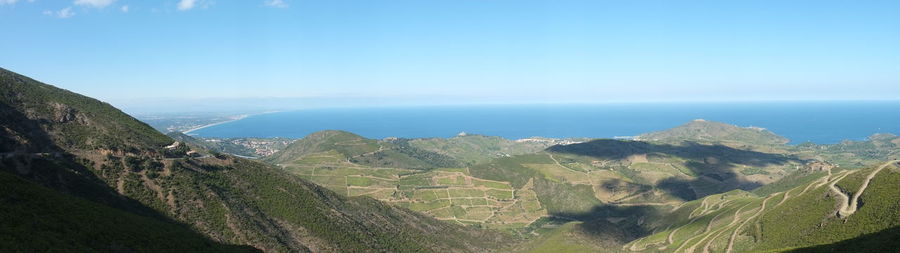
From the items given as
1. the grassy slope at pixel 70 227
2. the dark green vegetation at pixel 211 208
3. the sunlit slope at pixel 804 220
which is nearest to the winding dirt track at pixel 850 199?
the sunlit slope at pixel 804 220

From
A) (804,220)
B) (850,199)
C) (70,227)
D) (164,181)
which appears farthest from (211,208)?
(850,199)

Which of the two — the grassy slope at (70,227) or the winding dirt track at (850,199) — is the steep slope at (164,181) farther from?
the winding dirt track at (850,199)

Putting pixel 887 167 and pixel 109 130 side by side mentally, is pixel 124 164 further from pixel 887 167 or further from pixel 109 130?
pixel 887 167

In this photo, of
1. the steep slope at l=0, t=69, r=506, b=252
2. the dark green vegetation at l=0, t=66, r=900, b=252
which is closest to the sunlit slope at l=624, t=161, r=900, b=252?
the dark green vegetation at l=0, t=66, r=900, b=252

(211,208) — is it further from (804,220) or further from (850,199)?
(850,199)

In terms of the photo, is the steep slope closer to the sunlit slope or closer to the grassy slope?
the grassy slope

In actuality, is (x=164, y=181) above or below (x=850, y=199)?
above
